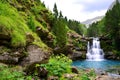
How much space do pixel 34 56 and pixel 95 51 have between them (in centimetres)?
6807

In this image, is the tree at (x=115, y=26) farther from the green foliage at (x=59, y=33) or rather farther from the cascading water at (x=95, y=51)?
the green foliage at (x=59, y=33)

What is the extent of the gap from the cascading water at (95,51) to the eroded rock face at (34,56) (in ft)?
203

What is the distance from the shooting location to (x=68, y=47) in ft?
223

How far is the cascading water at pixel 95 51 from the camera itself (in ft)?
265

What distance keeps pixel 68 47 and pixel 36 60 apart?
5057 centimetres

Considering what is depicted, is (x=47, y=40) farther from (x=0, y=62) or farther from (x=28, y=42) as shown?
(x=0, y=62)

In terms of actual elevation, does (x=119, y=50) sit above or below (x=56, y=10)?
below

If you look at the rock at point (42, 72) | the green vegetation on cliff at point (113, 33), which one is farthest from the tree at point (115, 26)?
the rock at point (42, 72)

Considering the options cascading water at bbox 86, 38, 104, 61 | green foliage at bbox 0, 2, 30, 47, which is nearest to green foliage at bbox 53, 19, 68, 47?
cascading water at bbox 86, 38, 104, 61

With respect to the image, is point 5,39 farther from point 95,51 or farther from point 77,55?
point 95,51

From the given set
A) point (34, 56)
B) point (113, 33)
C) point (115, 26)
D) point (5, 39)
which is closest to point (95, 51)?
point (113, 33)

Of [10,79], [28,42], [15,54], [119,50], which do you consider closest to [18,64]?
[15,54]

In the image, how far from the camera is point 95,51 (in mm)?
84688

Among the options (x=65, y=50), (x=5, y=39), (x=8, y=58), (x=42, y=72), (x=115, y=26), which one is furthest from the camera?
(x=115, y=26)
